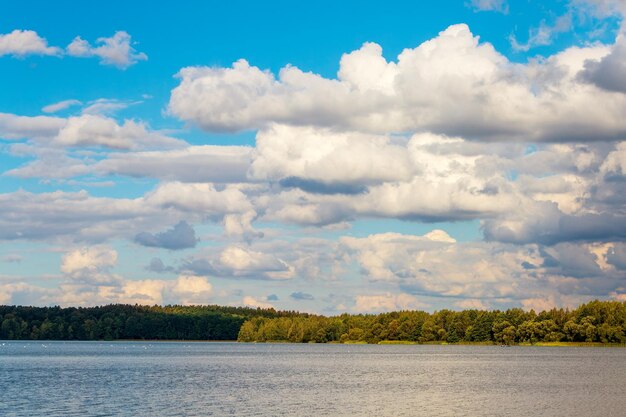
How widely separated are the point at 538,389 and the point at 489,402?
70.5 ft

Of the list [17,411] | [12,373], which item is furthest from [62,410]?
[12,373]

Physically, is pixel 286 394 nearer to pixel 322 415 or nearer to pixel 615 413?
pixel 322 415

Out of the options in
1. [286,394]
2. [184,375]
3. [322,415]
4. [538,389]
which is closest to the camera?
[322,415]

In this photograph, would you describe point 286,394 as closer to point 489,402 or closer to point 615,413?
point 489,402

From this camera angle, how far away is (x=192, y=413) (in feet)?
275

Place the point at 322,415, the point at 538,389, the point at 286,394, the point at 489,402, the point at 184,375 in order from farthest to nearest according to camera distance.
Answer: the point at 184,375
the point at 538,389
the point at 286,394
the point at 489,402
the point at 322,415

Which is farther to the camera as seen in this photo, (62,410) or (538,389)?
(538,389)

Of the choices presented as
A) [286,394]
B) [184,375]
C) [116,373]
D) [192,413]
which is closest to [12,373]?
[116,373]

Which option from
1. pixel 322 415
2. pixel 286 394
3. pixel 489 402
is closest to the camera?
pixel 322 415

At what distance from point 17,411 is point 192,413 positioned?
17.5 m

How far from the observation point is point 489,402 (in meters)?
94.4

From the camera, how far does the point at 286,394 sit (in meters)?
104

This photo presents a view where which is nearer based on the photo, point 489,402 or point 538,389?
point 489,402

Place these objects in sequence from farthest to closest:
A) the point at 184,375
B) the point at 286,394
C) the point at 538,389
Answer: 1. the point at 184,375
2. the point at 538,389
3. the point at 286,394
